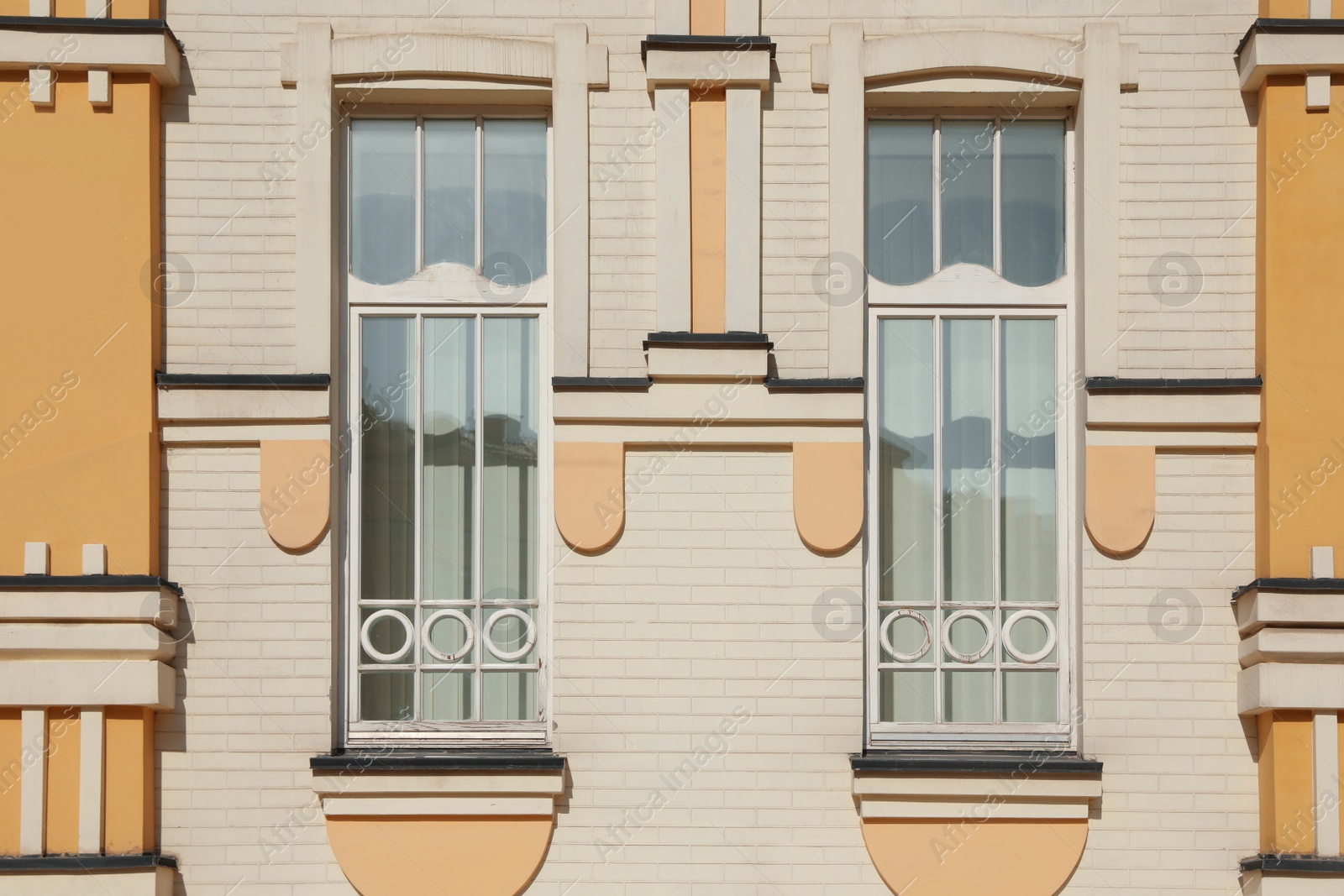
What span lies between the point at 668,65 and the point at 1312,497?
13.7 ft

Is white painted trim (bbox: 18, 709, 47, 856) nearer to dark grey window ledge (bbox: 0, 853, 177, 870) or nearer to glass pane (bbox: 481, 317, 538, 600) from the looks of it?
dark grey window ledge (bbox: 0, 853, 177, 870)

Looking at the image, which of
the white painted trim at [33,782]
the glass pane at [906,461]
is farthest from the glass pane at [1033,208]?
the white painted trim at [33,782]

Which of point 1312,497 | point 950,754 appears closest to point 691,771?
point 950,754

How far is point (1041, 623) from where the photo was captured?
8.36 meters

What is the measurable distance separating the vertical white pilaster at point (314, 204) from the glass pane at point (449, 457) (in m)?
0.63

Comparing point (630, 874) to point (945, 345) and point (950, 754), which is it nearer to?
point (950, 754)

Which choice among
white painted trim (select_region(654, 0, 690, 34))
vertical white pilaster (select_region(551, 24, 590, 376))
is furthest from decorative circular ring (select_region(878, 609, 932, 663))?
white painted trim (select_region(654, 0, 690, 34))

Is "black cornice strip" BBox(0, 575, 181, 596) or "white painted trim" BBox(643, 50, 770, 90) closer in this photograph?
"black cornice strip" BBox(0, 575, 181, 596)

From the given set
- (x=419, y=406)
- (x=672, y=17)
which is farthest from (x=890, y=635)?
(x=672, y=17)

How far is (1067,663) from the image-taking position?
27.2 feet

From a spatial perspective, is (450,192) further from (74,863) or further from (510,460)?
(74,863)

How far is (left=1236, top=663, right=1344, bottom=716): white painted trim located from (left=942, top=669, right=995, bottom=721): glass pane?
4.63ft

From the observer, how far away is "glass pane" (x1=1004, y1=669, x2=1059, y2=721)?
8305 millimetres

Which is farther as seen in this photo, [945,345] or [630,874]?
[945,345]
